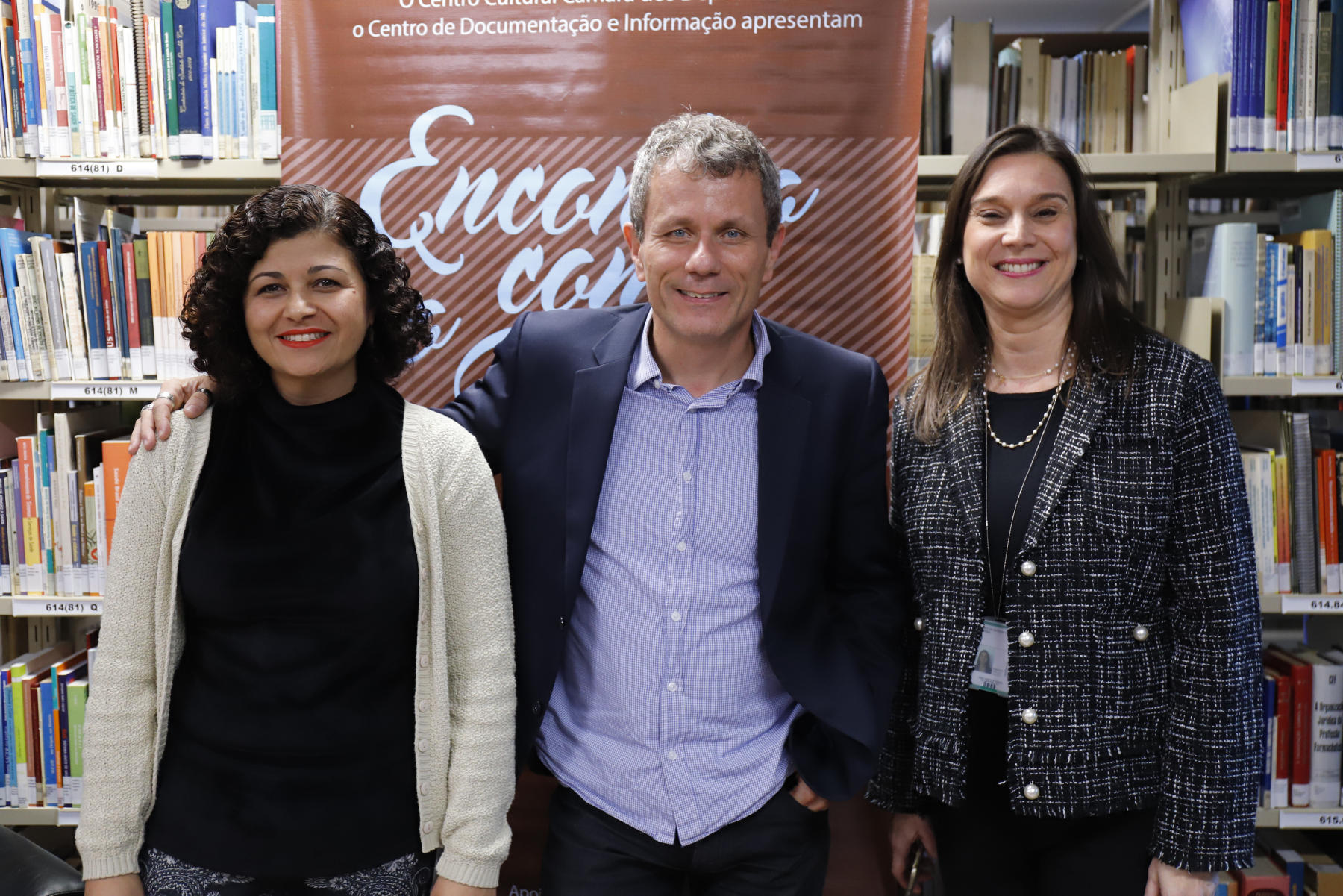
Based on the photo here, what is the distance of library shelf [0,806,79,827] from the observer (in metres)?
2.58

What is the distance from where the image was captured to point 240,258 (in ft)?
4.65

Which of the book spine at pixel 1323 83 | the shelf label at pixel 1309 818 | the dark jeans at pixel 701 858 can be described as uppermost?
the book spine at pixel 1323 83

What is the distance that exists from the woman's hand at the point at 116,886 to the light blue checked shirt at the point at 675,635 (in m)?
0.67

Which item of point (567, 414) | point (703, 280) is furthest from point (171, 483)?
point (703, 280)

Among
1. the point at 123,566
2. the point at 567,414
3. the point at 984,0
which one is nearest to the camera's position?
the point at 123,566

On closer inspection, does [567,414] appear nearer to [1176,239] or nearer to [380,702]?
[380,702]

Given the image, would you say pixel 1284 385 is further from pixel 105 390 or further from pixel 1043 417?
pixel 105 390

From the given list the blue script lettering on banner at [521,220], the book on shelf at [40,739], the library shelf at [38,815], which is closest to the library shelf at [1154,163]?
the blue script lettering on banner at [521,220]

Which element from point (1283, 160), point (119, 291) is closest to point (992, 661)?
point (1283, 160)

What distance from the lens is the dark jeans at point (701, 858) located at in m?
1.60

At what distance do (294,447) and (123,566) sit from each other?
299 mm

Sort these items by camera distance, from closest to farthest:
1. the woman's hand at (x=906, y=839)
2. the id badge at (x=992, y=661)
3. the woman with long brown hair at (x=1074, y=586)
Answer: the woman with long brown hair at (x=1074, y=586)
the id badge at (x=992, y=661)
the woman's hand at (x=906, y=839)

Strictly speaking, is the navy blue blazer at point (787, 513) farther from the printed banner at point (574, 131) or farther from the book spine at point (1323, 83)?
the book spine at point (1323, 83)

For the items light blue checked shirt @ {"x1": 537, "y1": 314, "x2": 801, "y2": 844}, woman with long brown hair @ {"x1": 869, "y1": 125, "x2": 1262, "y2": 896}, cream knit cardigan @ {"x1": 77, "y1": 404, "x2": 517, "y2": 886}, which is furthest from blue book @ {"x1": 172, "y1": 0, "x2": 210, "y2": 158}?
woman with long brown hair @ {"x1": 869, "y1": 125, "x2": 1262, "y2": 896}
